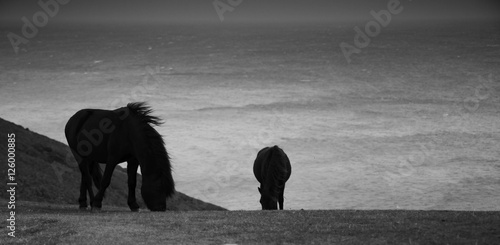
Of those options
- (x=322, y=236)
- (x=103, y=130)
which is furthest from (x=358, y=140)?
(x=322, y=236)

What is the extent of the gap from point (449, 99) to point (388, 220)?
4605cm

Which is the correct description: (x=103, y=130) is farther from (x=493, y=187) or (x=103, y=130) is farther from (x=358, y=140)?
(x=358, y=140)

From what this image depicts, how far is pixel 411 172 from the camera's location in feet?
111

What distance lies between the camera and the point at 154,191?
595 inches

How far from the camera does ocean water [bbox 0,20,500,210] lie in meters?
30.7

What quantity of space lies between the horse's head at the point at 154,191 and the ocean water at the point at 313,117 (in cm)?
1250

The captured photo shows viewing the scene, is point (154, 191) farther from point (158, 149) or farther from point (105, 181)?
point (105, 181)

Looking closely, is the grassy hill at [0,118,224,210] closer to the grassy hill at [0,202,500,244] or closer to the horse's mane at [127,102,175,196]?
the horse's mane at [127,102,175,196]

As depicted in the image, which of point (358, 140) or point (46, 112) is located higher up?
point (46, 112)

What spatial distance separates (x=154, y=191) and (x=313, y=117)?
33.4 m

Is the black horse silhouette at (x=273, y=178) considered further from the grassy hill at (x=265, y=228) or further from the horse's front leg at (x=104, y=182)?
the horse's front leg at (x=104, y=182)

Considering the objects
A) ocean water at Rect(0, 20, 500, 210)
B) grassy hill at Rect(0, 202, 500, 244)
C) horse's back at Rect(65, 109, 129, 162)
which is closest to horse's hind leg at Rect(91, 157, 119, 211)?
horse's back at Rect(65, 109, 129, 162)

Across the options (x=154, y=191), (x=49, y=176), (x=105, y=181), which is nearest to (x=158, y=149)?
(x=154, y=191)

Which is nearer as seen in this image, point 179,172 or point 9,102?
point 179,172
